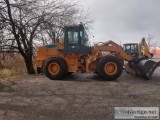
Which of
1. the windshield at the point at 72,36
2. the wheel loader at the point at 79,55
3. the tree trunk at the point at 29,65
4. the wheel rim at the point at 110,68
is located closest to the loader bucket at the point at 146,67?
the wheel loader at the point at 79,55

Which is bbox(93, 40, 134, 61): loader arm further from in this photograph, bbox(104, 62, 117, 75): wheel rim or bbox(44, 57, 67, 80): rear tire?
bbox(44, 57, 67, 80): rear tire

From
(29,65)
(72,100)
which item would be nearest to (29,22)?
(29,65)

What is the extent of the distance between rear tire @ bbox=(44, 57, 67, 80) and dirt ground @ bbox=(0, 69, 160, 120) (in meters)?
2.62

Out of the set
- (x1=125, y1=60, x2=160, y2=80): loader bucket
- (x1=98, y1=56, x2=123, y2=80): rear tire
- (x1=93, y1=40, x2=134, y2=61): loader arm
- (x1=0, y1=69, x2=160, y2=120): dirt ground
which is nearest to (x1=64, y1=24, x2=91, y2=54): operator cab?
(x1=93, y1=40, x2=134, y2=61): loader arm

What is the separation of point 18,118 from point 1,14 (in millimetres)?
11606

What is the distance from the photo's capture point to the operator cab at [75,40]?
579 inches

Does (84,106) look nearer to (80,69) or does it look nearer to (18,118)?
(18,118)

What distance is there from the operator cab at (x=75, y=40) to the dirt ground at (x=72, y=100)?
9.53ft

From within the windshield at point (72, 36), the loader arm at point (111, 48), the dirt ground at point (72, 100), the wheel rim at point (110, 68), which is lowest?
the dirt ground at point (72, 100)

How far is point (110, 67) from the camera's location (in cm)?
1423

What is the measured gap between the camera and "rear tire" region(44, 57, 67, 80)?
14.8 meters

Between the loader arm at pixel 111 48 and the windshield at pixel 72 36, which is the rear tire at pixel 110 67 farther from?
the windshield at pixel 72 36

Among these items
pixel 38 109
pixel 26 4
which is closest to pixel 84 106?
pixel 38 109

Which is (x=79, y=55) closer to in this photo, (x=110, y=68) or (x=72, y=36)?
(x=72, y=36)
